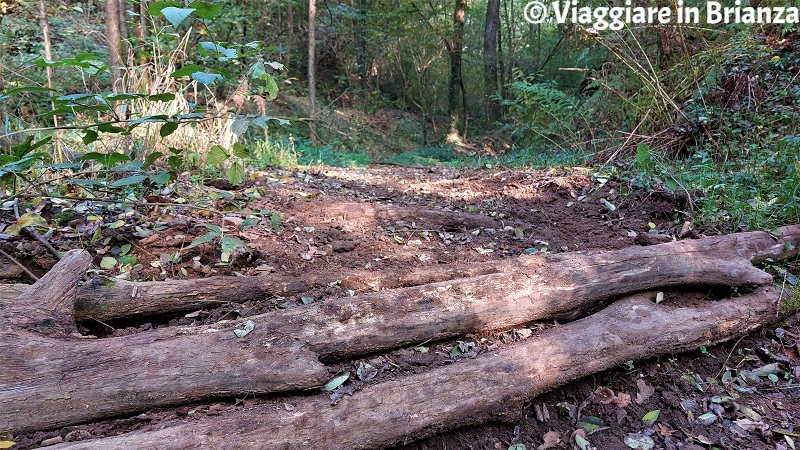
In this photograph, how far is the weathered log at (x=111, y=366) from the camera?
1.25 metres

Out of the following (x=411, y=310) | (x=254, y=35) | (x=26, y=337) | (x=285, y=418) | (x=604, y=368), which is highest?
(x=254, y=35)

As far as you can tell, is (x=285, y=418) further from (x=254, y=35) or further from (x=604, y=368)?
(x=254, y=35)

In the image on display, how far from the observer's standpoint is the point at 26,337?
1.37 metres

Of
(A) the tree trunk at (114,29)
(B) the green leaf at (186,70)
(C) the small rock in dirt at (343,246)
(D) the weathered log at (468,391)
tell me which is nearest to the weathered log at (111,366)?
(D) the weathered log at (468,391)

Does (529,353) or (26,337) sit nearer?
(26,337)

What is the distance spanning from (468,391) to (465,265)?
81 centimetres

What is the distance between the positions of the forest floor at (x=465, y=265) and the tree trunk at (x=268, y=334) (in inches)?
2.5

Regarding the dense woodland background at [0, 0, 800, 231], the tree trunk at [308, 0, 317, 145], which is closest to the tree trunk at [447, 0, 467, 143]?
the dense woodland background at [0, 0, 800, 231]

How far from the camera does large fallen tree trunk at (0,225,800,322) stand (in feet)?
5.56

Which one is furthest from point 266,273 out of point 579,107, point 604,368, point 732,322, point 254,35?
point 254,35

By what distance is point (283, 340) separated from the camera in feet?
5.02

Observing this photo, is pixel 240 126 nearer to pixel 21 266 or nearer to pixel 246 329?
pixel 246 329

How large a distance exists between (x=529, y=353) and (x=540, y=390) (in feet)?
0.44

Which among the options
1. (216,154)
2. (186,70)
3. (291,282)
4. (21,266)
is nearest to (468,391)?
(291,282)
